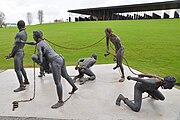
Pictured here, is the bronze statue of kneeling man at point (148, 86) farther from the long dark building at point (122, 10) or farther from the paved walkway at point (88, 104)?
the long dark building at point (122, 10)

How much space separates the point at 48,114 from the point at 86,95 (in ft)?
3.84

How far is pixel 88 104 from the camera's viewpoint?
4164 mm

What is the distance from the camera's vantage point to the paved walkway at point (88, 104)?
3670mm

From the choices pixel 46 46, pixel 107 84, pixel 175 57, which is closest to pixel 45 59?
pixel 46 46

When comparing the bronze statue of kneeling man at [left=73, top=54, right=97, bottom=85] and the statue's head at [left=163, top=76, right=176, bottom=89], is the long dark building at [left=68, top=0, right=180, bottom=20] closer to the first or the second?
the bronze statue of kneeling man at [left=73, top=54, right=97, bottom=85]

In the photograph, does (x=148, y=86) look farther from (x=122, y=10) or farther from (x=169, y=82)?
(x=122, y=10)

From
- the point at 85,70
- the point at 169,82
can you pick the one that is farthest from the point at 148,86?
the point at 85,70

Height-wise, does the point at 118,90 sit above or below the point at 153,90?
below

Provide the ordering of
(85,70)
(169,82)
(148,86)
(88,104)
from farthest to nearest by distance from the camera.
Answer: (85,70)
(88,104)
(148,86)
(169,82)

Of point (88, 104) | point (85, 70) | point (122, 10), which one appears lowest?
point (88, 104)

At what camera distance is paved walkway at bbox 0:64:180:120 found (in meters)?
3.67

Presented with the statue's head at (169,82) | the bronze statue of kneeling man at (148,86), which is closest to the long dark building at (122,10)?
the bronze statue of kneeling man at (148,86)

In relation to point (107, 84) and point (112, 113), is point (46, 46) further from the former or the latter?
point (107, 84)

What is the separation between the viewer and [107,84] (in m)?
5.53
